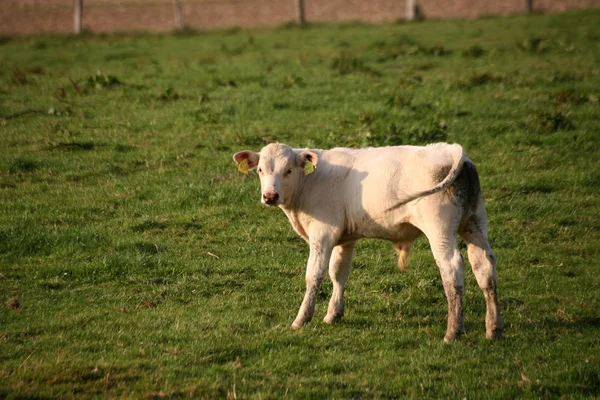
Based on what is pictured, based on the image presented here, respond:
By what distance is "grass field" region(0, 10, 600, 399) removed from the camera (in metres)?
7.47

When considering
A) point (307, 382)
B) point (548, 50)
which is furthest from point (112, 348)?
point (548, 50)

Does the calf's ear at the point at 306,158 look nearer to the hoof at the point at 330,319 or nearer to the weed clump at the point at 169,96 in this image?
the hoof at the point at 330,319

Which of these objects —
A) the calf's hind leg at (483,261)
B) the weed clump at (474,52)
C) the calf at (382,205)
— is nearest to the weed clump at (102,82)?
the weed clump at (474,52)

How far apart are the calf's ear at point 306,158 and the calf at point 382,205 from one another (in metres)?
0.01

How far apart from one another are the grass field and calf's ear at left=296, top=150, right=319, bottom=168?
65.7 inches

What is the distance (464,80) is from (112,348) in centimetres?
1385

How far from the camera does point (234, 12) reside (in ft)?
129

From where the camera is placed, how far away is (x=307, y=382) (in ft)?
23.8

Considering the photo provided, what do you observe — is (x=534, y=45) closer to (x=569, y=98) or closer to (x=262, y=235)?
(x=569, y=98)

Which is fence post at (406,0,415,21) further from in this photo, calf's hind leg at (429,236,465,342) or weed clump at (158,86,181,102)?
calf's hind leg at (429,236,465,342)

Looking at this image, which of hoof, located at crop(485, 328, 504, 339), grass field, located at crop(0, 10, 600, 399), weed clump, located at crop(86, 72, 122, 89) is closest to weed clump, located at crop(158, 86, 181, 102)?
grass field, located at crop(0, 10, 600, 399)

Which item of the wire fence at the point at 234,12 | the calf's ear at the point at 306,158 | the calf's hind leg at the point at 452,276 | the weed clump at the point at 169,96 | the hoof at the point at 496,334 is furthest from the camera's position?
the wire fence at the point at 234,12

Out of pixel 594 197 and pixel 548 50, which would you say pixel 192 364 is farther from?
pixel 548 50

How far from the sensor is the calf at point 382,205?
8.22m
